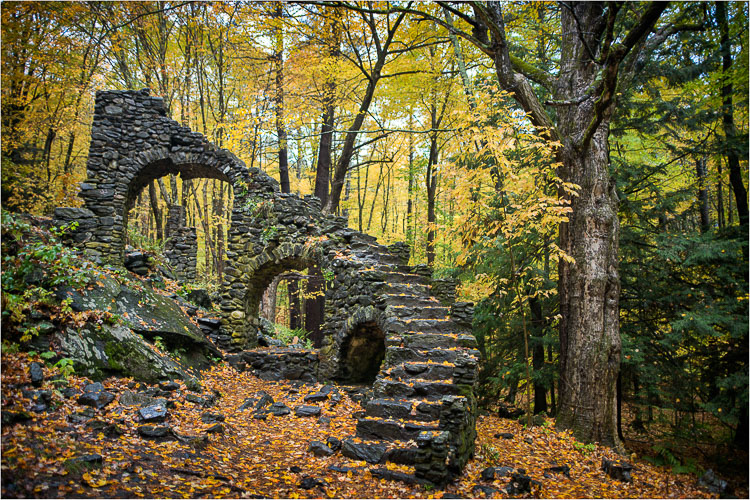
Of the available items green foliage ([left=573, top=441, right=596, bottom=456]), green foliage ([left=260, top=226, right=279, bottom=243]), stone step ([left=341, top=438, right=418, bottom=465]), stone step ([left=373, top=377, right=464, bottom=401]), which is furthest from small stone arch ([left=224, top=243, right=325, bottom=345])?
green foliage ([left=573, top=441, right=596, bottom=456])

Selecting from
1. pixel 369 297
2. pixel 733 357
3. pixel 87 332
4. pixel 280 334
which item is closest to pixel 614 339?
pixel 733 357

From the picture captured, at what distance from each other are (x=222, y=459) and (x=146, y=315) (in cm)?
404

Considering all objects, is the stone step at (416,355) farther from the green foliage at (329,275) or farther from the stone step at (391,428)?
the green foliage at (329,275)

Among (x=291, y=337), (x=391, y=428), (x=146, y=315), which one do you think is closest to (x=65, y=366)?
(x=146, y=315)

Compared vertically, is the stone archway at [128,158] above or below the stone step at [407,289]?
above

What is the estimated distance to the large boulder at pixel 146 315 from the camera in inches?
253

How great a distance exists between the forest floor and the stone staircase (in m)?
0.23

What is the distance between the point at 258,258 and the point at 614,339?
25.3 ft

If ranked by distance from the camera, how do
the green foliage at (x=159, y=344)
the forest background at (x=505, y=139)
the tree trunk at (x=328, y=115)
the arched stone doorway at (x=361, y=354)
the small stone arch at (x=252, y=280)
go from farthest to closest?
the tree trunk at (x=328, y=115), the small stone arch at (x=252, y=280), the arched stone doorway at (x=361, y=354), the green foliage at (x=159, y=344), the forest background at (x=505, y=139)

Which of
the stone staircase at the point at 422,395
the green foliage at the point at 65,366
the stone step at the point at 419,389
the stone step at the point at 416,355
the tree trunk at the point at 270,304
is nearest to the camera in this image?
the stone staircase at the point at 422,395

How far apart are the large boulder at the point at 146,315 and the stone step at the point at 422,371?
3.85 m

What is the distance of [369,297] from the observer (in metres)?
8.15

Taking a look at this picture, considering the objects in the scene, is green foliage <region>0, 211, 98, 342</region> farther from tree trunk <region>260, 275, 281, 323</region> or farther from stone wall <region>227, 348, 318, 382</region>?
tree trunk <region>260, 275, 281, 323</region>

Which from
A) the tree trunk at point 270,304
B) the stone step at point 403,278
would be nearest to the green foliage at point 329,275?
the stone step at point 403,278
